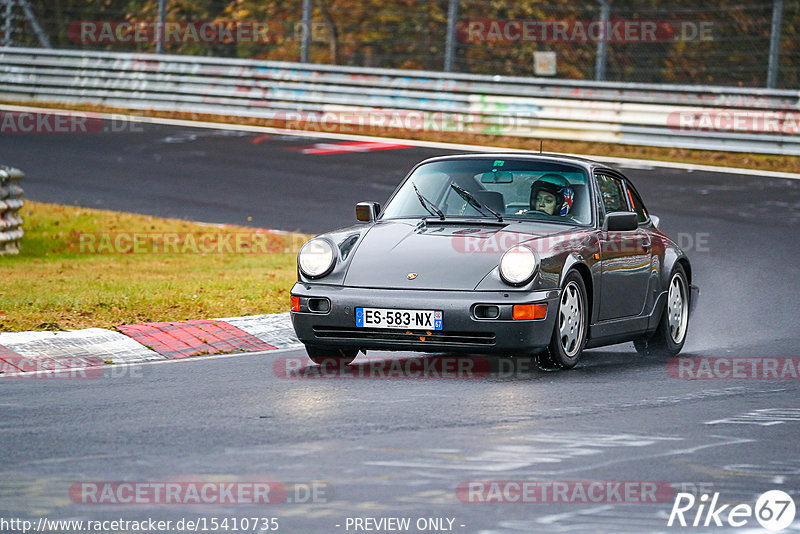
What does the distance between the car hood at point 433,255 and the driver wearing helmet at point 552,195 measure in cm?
34

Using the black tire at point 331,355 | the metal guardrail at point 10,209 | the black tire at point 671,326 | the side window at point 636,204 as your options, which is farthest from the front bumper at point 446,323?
the metal guardrail at point 10,209

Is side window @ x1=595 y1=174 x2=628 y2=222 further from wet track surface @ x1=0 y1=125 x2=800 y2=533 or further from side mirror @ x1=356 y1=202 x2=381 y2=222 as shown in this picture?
side mirror @ x1=356 y1=202 x2=381 y2=222

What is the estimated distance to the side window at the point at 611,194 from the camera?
9.27m

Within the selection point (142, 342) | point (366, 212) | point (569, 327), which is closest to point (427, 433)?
point (569, 327)

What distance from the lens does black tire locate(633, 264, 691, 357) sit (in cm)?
969

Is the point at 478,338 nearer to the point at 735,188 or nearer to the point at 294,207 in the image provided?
the point at 294,207

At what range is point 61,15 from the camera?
29.9m

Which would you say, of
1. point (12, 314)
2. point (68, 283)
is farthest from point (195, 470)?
point (68, 283)

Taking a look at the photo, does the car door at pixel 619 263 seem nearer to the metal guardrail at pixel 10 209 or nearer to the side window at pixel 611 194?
the side window at pixel 611 194

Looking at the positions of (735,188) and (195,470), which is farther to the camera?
(735,188)

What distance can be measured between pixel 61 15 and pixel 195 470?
26121 mm

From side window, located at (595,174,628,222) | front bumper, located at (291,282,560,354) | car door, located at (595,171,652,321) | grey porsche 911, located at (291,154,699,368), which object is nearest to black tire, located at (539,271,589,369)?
grey porsche 911, located at (291,154,699,368)

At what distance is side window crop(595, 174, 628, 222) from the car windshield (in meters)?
0.24

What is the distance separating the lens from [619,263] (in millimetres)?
8984
